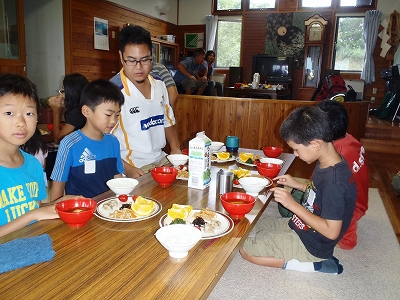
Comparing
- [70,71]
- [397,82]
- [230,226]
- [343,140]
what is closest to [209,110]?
[343,140]

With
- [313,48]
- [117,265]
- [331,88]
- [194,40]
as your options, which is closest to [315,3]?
[313,48]

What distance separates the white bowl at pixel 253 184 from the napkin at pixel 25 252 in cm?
84

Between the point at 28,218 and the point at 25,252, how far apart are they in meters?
0.27

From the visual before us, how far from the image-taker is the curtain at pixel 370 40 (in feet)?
27.2

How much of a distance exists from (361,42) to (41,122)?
7915mm

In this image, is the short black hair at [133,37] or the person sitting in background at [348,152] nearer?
the short black hair at [133,37]

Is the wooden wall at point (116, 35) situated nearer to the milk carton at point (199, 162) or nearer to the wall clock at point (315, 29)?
the wall clock at point (315, 29)

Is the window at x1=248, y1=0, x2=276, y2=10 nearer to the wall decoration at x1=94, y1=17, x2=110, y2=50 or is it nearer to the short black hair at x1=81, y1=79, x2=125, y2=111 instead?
the wall decoration at x1=94, y1=17, x2=110, y2=50

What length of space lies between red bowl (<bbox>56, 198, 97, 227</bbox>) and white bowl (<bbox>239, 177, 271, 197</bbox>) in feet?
2.21

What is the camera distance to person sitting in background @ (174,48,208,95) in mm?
6609

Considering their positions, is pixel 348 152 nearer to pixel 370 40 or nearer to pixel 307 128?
pixel 307 128

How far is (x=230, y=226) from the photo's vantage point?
3.84ft

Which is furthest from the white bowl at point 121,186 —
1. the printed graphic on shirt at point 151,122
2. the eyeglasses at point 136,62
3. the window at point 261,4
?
the window at point 261,4

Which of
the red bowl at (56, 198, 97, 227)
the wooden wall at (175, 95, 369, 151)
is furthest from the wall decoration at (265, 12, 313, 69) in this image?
the red bowl at (56, 198, 97, 227)
